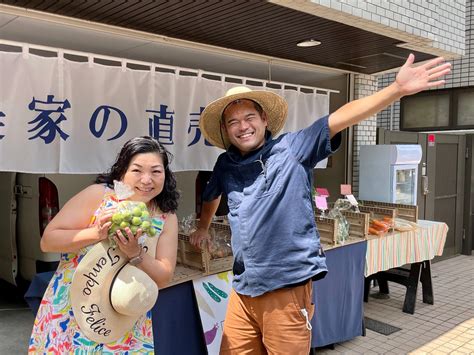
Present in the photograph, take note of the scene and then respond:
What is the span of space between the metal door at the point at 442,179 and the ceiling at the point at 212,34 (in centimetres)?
227

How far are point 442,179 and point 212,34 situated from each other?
5916 millimetres

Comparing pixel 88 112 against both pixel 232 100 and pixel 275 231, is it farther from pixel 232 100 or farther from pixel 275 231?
pixel 275 231

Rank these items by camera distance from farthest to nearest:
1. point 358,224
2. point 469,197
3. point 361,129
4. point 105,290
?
point 469,197 → point 361,129 → point 358,224 → point 105,290

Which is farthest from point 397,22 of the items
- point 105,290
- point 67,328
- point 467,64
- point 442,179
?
point 467,64

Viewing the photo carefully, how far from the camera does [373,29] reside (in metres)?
4.62

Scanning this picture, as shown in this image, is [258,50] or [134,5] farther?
[258,50]

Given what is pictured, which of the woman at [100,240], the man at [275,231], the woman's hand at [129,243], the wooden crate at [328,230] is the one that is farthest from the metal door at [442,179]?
the woman's hand at [129,243]

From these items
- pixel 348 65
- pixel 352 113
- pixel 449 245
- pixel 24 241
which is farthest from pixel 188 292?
pixel 449 245

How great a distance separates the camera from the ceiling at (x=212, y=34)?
388 centimetres

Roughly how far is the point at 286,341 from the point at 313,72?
4.88 meters

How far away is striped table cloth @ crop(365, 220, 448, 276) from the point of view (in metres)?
5.15

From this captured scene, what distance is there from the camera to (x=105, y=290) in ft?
6.83

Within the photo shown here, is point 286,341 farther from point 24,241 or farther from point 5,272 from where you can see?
point 5,272

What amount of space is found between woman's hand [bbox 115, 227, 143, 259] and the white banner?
7.68ft
